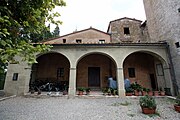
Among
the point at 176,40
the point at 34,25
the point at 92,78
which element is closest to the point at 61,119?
the point at 34,25

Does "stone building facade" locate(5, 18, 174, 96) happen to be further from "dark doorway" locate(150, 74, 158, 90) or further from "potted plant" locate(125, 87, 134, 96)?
"potted plant" locate(125, 87, 134, 96)

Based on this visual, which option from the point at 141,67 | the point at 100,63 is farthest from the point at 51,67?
the point at 141,67

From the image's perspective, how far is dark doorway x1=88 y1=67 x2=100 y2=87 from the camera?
1216 cm

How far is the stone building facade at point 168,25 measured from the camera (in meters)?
8.45

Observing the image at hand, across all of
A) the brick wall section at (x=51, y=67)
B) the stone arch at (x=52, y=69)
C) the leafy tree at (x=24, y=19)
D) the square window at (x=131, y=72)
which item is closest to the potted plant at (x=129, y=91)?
the square window at (x=131, y=72)

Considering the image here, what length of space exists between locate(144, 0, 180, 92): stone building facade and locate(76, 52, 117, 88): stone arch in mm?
5211

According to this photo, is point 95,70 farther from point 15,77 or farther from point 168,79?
point 15,77

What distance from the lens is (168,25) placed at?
9.50 m

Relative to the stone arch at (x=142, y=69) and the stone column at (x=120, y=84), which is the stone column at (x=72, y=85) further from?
the stone arch at (x=142, y=69)

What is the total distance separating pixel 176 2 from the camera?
8.59 metres

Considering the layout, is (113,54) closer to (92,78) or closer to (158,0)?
(92,78)

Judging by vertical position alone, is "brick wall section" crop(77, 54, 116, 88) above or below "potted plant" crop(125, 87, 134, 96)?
above

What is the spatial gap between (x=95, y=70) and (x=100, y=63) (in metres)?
0.96

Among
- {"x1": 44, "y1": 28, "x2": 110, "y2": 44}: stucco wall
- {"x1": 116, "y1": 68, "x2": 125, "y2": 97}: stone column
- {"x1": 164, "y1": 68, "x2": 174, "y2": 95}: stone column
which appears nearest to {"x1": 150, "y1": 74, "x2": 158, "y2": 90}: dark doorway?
{"x1": 164, "y1": 68, "x2": 174, "y2": 95}: stone column
